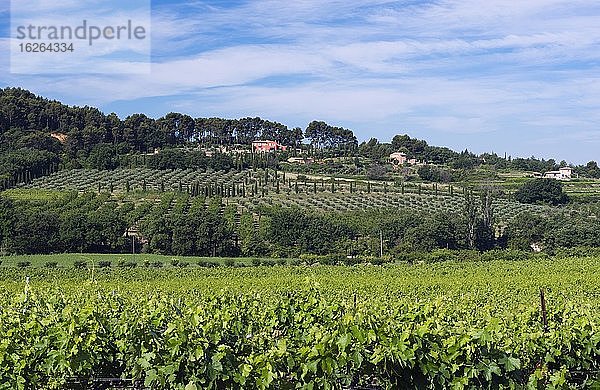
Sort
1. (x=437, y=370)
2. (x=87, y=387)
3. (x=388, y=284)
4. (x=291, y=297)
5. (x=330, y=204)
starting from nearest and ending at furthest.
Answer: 1. (x=437, y=370)
2. (x=87, y=387)
3. (x=291, y=297)
4. (x=388, y=284)
5. (x=330, y=204)

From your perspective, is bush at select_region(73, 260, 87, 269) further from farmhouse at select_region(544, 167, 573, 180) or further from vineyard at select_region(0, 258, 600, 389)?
farmhouse at select_region(544, 167, 573, 180)

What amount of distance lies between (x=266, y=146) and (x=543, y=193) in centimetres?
5475

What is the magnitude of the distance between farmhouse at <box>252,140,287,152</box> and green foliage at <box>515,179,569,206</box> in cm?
4836

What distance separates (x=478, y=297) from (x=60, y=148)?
8198 cm

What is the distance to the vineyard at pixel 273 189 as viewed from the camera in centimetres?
7019

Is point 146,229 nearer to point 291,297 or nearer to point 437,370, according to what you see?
point 291,297

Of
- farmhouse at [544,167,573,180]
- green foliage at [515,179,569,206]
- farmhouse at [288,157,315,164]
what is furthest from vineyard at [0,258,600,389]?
farmhouse at [544,167,573,180]

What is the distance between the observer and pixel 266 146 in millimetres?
119000

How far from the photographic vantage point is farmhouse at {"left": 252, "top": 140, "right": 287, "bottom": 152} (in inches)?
4582

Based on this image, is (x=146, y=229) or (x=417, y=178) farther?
(x=417, y=178)

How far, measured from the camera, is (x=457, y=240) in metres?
58.7

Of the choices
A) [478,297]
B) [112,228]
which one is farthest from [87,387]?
[112,228]

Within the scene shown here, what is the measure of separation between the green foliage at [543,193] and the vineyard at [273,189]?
2.48 m

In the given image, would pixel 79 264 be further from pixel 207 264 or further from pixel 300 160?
pixel 300 160
